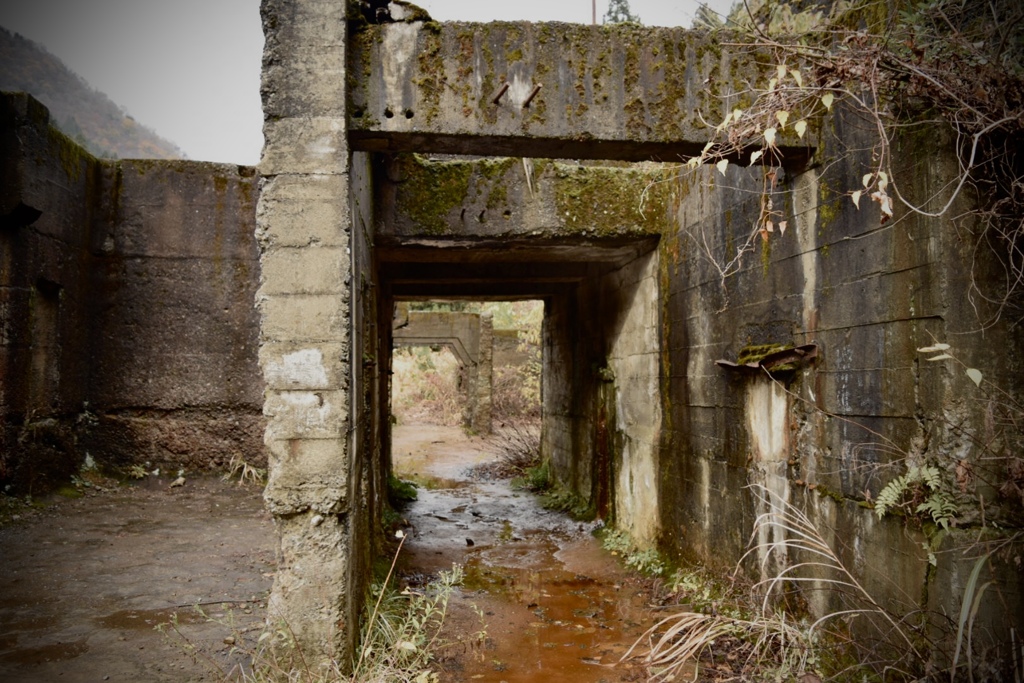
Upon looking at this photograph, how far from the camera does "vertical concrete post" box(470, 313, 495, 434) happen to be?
18.3 metres

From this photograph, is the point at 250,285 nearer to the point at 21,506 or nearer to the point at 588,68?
the point at 21,506

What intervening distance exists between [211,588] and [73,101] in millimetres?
80576

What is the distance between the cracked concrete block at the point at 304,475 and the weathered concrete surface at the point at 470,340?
1470 cm

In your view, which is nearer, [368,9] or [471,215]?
[368,9]

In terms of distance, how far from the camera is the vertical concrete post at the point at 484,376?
18.3 meters

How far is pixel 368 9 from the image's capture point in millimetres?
3791

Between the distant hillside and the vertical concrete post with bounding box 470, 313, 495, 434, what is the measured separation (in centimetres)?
5341

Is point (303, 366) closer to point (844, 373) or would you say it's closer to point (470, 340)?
point (844, 373)

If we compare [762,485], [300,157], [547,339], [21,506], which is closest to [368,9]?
[300,157]

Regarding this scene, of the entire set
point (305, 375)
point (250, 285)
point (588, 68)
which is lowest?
point (305, 375)

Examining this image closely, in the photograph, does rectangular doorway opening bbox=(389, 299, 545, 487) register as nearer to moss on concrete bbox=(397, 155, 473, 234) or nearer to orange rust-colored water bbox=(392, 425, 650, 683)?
orange rust-colored water bbox=(392, 425, 650, 683)

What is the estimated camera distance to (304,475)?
3514mm

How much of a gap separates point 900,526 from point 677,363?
2.70 meters

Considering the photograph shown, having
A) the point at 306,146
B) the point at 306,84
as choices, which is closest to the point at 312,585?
the point at 306,146
